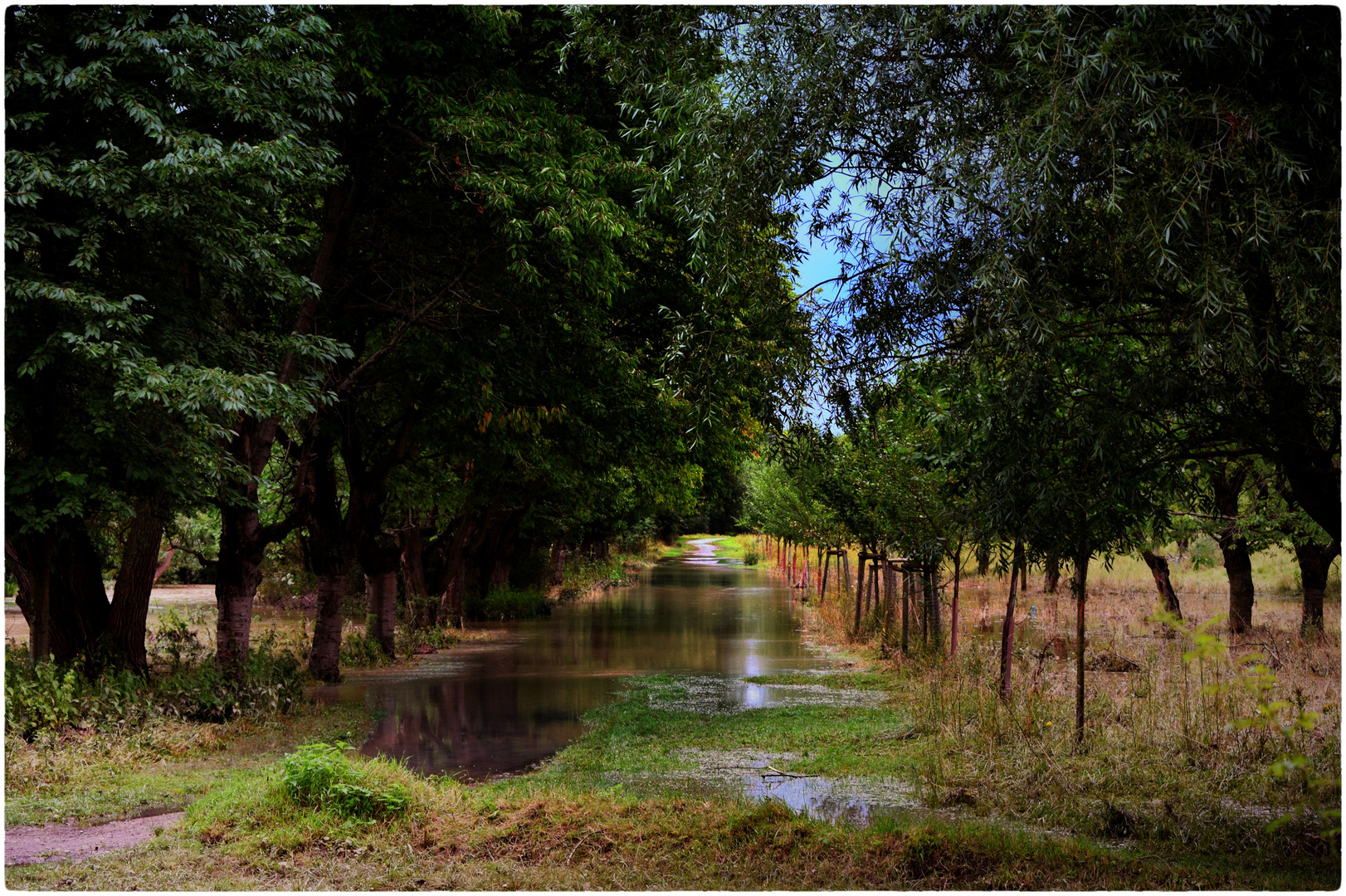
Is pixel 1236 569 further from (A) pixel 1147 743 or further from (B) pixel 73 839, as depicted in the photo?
(B) pixel 73 839

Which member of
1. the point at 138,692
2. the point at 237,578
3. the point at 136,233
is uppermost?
the point at 136,233

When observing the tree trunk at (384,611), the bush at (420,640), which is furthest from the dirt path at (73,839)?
the bush at (420,640)

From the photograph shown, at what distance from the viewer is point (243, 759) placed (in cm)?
1145

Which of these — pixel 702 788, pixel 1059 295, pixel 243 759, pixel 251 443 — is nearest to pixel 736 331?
pixel 1059 295

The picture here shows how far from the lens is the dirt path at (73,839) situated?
24.6 ft

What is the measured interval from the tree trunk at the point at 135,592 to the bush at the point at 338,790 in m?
6.40

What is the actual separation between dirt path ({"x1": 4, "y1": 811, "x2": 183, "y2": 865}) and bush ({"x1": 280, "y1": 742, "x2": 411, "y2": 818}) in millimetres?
1047

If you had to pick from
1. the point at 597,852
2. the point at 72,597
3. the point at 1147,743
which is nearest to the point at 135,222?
the point at 72,597

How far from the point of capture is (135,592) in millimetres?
13938

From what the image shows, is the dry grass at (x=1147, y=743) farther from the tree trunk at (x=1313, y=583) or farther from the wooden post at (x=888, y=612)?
the wooden post at (x=888, y=612)

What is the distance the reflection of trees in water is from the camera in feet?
43.1

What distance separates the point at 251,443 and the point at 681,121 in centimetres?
723

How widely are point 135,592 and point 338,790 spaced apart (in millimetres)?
7305

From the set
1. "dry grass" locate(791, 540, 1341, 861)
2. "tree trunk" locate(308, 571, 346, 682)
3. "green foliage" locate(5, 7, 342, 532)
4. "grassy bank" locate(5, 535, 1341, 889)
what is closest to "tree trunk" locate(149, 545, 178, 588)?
"tree trunk" locate(308, 571, 346, 682)
